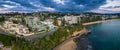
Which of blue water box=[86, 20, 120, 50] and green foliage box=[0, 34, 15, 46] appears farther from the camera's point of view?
blue water box=[86, 20, 120, 50]

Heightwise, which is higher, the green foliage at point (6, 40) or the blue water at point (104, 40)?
the green foliage at point (6, 40)

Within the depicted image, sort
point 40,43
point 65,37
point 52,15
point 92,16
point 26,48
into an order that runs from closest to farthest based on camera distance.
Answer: point 26,48 → point 40,43 → point 65,37 → point 52,15 → point 92,16

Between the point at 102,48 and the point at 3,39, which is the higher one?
the point at 3,39

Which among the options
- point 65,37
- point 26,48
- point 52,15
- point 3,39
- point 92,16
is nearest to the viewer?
point 26,48

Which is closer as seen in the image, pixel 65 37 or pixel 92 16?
pixel 65 37

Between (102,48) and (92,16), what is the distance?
23.5 m

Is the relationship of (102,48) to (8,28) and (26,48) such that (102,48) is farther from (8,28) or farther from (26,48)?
(8,28)

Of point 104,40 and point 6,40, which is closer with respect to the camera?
point 6,40

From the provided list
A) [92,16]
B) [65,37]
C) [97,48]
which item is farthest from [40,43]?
[92,16]

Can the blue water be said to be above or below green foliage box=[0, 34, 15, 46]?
below

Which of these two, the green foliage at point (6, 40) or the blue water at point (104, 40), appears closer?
the green foliage at point (6, 40)

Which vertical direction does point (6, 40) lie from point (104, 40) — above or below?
above

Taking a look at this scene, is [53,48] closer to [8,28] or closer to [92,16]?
[8,28]

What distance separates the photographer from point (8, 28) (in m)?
17.6
